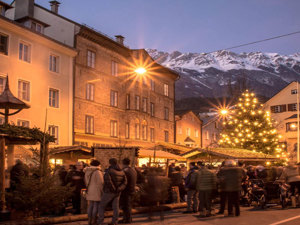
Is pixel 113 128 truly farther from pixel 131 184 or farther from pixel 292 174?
pixel 131 184

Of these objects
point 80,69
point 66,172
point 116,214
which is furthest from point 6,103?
point 80,69

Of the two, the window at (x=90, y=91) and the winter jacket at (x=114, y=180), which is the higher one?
the window at (x=90, y=91)

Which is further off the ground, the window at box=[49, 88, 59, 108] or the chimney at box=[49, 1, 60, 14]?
the chimney at box=[49, 1, 60, 14]

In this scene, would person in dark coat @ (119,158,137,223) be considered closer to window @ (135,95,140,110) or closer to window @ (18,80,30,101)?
window @ (18,80,30,101)

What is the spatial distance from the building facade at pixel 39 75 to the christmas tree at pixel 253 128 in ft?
42.4

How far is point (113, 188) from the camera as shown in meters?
11.6

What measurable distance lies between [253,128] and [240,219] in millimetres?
23562

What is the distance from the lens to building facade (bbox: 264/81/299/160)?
198 ft

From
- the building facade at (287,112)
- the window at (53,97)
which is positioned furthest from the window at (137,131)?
the building facade at (287,112)

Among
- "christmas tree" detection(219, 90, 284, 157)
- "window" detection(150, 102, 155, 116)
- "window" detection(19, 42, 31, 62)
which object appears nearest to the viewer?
"window" detection(19, 42, 31, 62)

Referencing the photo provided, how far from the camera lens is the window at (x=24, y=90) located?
29.0m

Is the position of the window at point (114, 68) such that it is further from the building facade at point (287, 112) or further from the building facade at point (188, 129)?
the building facade at point (287, 112)

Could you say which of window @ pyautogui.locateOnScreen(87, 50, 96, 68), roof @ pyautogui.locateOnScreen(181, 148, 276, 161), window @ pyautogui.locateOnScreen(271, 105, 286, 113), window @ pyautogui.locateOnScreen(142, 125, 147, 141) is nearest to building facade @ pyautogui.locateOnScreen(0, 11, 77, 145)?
window @ pyautogui.locateOnScreen(87, 50, 96, 68)

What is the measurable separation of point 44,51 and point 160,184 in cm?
2265
